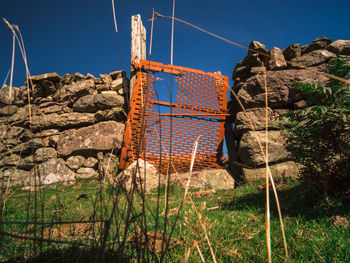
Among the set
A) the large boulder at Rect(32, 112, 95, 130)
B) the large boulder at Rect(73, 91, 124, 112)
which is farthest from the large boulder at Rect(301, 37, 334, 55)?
the large boulder at Rect(32, 112, 95, 130)

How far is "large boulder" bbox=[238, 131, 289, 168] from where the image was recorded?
344cm

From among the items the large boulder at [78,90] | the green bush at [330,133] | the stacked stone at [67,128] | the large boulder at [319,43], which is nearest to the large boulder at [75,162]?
the stacked stone at [67,128]

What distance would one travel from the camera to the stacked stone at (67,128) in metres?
4.39

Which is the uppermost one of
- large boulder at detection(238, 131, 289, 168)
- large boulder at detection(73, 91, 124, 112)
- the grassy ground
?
large boulder at detection(73, 91, 124, 112)

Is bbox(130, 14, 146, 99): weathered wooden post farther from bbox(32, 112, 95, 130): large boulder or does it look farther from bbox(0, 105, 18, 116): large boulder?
bbox(0, 105, 18, 116): large boulder

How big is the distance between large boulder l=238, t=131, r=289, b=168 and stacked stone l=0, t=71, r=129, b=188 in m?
2.54

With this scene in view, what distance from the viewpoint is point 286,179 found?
10.3ft

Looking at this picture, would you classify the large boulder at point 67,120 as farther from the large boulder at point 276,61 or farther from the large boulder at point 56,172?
the large boulder at point 276,61

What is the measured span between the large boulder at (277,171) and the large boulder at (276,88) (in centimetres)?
121

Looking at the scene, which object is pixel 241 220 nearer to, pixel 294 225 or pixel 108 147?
pixel 294 225

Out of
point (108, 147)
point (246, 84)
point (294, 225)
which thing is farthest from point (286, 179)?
point (108, 147)

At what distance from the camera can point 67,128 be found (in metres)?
5.06

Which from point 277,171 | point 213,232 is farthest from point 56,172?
point 277,171

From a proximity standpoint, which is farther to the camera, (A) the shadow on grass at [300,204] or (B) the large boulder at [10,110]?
(B) the large boulder at [10,110]
